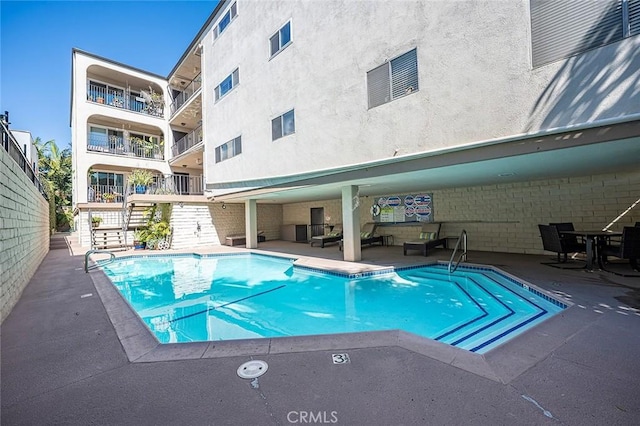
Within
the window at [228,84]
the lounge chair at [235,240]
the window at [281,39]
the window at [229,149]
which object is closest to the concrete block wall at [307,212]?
the lounge chair at [235,240]

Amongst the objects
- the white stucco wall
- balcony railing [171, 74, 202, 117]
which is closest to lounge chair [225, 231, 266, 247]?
the white stucco wall

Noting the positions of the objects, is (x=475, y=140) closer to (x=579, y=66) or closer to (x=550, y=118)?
(x=550, y=118)

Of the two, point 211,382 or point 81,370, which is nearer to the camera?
point 211,382

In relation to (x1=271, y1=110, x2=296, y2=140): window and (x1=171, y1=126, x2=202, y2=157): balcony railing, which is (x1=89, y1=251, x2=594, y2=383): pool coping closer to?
(x1=271, y1=110, x2=296, y2=140): window

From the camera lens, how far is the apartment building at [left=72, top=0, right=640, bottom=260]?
15.2 ft

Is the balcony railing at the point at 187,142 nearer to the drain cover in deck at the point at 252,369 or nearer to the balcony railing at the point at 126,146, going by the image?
the balcony railing at the point at 126,146

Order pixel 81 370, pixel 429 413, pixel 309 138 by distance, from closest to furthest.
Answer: pixel 429 413, pixel 81 370, pixel 309 138

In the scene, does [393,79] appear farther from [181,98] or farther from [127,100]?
[127,100]

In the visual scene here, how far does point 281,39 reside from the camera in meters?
10.6

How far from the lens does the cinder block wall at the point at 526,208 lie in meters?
8.41

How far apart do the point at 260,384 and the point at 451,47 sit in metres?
6.80

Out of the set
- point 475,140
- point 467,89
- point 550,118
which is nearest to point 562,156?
point 550,118

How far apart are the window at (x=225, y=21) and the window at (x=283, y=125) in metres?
6.73

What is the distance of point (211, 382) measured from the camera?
2578mm
